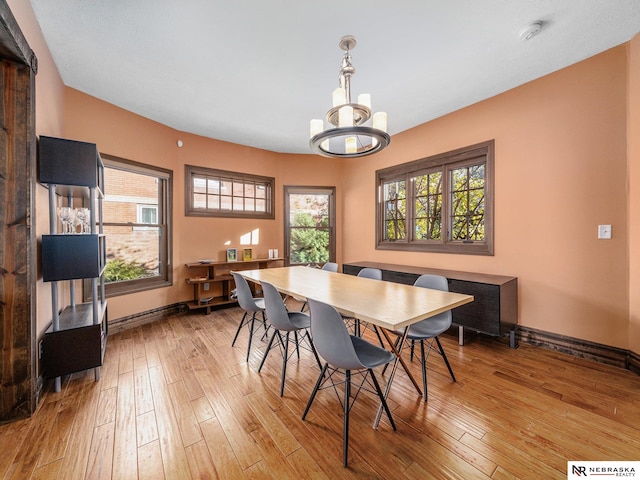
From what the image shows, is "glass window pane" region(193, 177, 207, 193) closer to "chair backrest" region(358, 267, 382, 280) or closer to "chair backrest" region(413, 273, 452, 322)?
"chair backrest" region(358, 267, 382, 280)

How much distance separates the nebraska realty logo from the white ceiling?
9.72 feet

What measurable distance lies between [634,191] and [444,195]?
1748 mm

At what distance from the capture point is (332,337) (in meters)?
1.55

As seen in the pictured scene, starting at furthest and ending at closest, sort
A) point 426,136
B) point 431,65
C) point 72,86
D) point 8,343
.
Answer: point 426,136 → point 72,86 → point 431,65 → point 8,343

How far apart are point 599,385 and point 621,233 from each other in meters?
1.36

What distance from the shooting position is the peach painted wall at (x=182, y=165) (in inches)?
125

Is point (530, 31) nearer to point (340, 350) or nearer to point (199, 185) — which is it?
point (340, 350)

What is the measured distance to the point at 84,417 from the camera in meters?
1.83

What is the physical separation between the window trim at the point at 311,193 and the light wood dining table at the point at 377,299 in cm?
235

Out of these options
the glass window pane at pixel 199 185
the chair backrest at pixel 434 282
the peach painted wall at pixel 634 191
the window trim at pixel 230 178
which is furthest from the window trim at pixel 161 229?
the peach painted wall at pixel 634 191

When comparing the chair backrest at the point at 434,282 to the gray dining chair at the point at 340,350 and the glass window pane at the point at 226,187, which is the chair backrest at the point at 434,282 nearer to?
the gray dining chair at the point at 340,350

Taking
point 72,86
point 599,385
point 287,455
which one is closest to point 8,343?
point 287,455

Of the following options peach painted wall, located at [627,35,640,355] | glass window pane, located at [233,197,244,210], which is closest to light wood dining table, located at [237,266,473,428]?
peach painted wall, located at [627,35,640,355]

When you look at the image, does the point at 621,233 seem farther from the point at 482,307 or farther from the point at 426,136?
the point at 426,136
